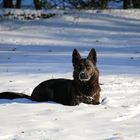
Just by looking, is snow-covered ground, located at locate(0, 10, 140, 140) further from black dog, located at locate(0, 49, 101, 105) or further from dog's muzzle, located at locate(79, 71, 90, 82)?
dog's muzzle, located at locate(79, 71, 90, 82)

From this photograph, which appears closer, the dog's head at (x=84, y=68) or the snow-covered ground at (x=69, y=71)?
the snow-covered ground at (x=69, y=71)

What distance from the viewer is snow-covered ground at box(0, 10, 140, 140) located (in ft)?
26.2

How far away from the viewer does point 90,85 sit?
403 inches

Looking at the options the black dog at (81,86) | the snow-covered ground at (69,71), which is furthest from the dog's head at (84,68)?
the snow-covered ground at (69,71)

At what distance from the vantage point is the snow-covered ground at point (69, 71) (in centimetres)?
798

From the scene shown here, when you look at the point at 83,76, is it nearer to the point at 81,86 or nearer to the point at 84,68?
the point at 84,68

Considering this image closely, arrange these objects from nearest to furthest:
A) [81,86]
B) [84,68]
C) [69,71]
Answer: [84,68] < [81,86] < [69,71]

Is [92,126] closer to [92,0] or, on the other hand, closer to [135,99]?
[135,99]

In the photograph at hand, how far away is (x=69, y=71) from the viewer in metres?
15.0

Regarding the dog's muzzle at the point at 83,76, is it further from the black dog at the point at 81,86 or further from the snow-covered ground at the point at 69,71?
the snow-covered ground at the point at 69,71

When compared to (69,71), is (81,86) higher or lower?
higher

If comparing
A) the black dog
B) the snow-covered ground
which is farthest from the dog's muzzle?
the snow-covered ground

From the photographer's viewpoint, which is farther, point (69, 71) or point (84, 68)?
point (69, 71)

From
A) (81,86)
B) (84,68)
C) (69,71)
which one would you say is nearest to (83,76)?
(84,68)
